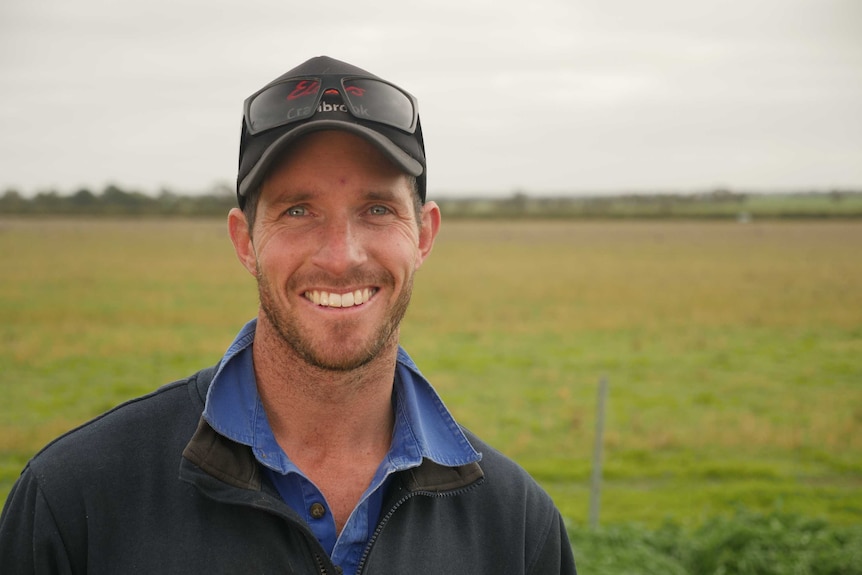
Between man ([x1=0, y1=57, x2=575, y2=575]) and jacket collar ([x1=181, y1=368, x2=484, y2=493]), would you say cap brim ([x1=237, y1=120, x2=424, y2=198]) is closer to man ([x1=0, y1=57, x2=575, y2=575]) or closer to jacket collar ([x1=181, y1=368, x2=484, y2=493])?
man ([x1=0, y1=57, x2=575, y2=575])

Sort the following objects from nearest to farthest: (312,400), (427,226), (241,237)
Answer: (312,400) → (241,237) → (427,226)

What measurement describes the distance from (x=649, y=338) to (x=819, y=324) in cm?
592

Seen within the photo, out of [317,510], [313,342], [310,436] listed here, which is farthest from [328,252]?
[317,510]

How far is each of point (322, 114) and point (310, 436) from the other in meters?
0.90

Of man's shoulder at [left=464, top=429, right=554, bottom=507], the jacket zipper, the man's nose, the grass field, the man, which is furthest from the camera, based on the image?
the grass field

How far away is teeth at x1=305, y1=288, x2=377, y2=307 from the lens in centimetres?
200

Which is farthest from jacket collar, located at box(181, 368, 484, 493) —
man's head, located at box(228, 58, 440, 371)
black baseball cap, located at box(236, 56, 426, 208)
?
black baseball cap, located at box(236, 56, 426, 208)

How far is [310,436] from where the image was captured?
2104 millimetres

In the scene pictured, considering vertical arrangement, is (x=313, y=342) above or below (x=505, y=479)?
above

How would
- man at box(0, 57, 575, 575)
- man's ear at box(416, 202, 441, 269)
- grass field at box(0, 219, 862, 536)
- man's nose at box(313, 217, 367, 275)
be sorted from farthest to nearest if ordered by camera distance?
grass field at box(0, 219, 862, 536) < man's ear at box(416, 202, 441, 269) < man's nose at box(313, 217, 367, 275) < man at box(0, 57, 575, 575)

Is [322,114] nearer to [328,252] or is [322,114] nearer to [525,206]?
[328,252]

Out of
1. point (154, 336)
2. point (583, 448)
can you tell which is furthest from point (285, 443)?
point (154, 336)

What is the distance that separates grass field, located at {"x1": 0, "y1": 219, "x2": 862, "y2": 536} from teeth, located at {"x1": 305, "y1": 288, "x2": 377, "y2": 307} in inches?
235

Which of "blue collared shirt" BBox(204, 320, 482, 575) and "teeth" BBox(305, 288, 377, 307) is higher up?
"teeth" BBox(305, 288, 377, 307)
